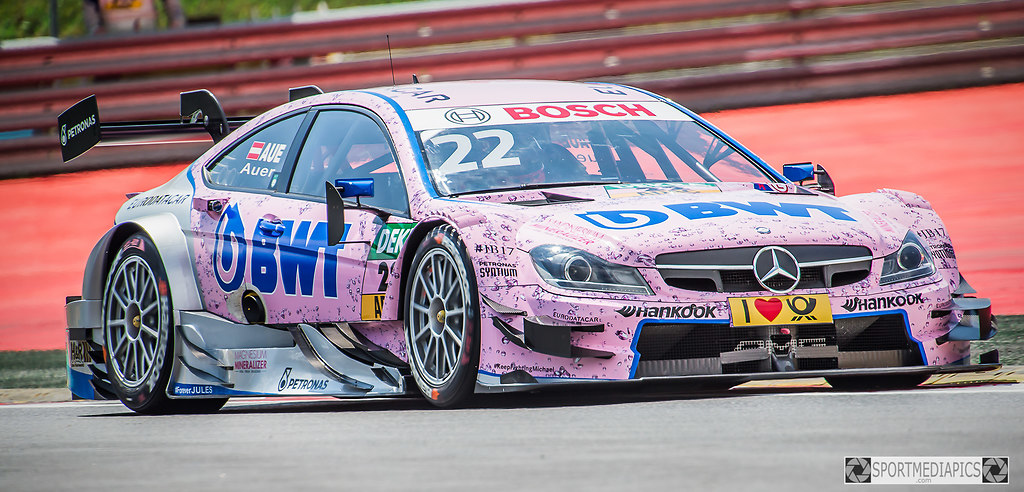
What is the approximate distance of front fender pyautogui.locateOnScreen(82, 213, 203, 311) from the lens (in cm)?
774

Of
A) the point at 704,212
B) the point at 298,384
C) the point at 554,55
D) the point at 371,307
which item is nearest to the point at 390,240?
the point at 371,307

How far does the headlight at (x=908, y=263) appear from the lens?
6258 millimetres

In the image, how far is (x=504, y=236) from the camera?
20.2ft

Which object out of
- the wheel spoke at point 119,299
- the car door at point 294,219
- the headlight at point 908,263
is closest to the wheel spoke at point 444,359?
the car door at point 294,219

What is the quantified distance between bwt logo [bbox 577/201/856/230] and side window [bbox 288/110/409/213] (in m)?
1.17

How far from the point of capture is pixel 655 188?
6789 millimetres

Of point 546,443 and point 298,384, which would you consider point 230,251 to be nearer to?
point 298,384

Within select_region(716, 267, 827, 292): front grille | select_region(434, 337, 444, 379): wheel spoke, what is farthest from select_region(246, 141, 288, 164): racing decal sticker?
select_region(716, 267, 827, 292): front grille

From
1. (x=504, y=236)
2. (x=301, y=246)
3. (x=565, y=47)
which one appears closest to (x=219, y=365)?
(x=301, y=246)

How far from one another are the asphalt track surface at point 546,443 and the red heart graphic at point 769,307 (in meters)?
0.33

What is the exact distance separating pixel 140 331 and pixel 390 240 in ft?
5.87

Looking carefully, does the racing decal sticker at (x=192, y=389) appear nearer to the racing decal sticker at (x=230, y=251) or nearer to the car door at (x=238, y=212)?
the car door at (x=238, y=212)

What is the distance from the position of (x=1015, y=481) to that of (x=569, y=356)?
2.10 metres

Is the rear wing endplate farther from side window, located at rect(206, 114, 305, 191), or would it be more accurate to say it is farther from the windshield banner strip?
the windshield banner strip
